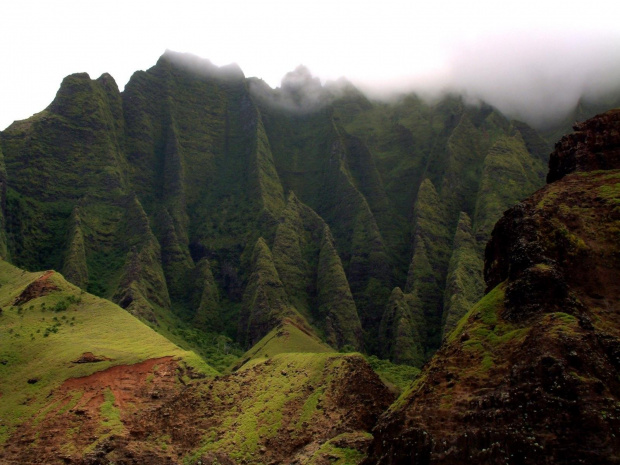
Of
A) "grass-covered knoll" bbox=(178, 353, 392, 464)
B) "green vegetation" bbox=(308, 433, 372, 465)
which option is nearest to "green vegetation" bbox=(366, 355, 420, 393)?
"grass-covered knoll" bbox=(178, 353, 392, 464)

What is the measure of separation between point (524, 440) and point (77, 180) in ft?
527

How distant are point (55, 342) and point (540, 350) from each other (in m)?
69.9

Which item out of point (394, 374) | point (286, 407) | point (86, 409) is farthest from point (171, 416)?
point (394, 374)

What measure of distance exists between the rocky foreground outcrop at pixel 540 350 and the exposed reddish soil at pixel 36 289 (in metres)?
68.7

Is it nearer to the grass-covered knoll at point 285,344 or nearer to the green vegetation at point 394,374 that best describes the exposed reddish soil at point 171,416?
the green vegetation at point 394,374

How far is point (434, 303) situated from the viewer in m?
163

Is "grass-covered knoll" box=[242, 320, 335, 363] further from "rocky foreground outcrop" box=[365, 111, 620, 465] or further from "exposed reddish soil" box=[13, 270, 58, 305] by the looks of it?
"rocky foreground outcrop" box=[365, 111, 620, 465]

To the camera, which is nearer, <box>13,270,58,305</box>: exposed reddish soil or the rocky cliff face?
the rocky cliff face

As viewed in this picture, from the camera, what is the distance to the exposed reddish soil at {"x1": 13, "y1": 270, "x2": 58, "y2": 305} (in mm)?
99963

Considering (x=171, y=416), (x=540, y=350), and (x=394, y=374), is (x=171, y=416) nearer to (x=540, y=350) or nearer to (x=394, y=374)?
(x=394, y=374)

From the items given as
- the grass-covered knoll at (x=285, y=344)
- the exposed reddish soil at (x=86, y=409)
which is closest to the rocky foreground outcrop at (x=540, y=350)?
the exposed reddish soil at (x=86, y=409)

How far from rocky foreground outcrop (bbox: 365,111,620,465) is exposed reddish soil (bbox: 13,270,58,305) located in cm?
6867

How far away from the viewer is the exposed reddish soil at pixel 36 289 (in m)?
Answer: 100.0

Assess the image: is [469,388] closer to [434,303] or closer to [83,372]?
[83,372]
